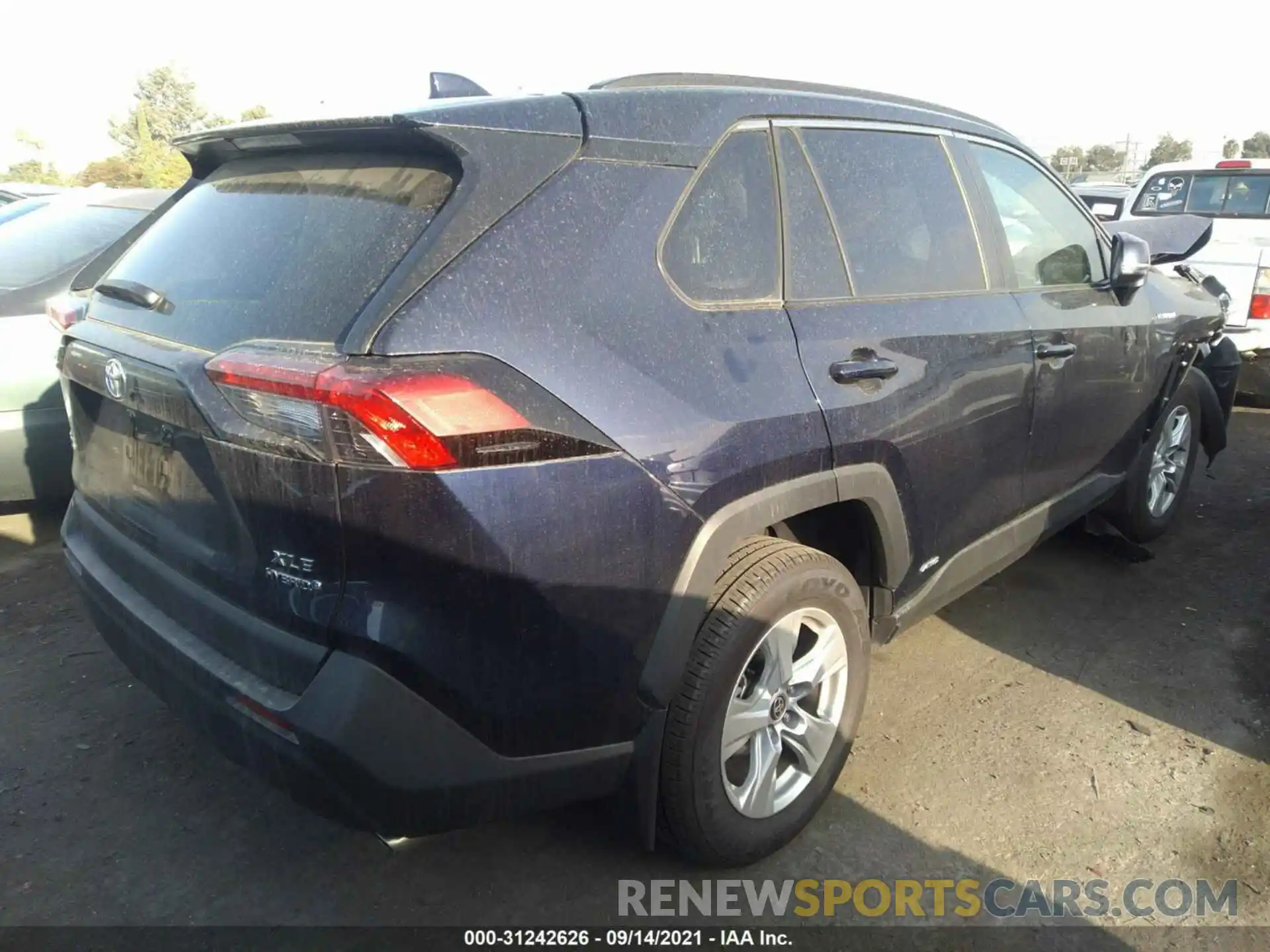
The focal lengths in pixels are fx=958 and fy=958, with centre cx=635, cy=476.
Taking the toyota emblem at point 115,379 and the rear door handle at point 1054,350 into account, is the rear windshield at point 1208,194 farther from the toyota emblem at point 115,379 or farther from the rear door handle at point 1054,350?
the toyota emblem at point 115,379

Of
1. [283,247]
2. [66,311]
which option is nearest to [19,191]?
[66,311]

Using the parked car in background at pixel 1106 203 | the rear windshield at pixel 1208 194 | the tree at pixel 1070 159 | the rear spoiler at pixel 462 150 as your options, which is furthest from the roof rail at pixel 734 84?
the tree at pixel 1070 159

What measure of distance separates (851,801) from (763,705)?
1.96 ft

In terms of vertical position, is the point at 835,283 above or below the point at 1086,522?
above

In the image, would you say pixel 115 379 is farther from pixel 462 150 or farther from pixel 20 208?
pixel 20 208

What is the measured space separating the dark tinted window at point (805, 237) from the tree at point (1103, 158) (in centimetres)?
4765

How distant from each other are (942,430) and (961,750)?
41.7 inches

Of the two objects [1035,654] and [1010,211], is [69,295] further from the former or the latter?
[1035,654]

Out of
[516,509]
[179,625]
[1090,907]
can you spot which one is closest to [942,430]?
[1090,907]

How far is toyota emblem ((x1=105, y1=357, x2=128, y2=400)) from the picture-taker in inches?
89.4

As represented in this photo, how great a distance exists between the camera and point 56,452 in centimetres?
439

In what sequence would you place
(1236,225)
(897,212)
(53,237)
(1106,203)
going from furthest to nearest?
(1106,203) < (1236,225) < (53,237) < (897,212)

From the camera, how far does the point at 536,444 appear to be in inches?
73.5

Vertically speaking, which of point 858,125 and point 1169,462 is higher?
point 858,125
